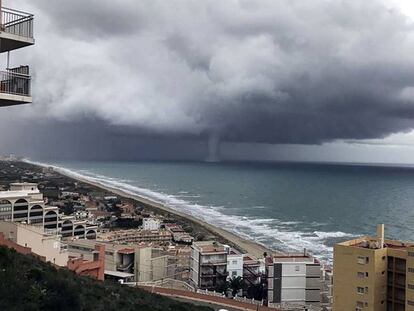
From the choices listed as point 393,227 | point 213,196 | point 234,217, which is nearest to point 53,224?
point 234,217

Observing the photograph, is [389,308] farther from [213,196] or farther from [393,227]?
[213,196]

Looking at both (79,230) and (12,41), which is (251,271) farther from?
(12,41)

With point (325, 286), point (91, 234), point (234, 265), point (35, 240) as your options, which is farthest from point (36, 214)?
point (325, 286)

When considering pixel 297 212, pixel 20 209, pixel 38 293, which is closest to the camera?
pixel 38 293

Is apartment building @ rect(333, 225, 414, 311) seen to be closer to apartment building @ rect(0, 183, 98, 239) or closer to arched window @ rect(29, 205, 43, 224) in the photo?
apartment building @ rect(0, 183, 98, 239)

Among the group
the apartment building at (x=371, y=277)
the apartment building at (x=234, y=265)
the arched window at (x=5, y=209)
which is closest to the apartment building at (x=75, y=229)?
the arched window at (x=5, y=209)

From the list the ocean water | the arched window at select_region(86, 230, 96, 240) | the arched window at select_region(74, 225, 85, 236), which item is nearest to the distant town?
the arched window at select_region(74, 225, 85, 236)
